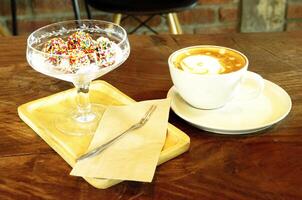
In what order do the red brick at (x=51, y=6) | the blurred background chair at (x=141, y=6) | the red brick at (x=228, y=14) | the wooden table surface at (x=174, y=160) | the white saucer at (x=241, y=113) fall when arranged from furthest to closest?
1. the red brick at (x=228, y=14)
2. the red brick at (x=51, y=6)
3. the blurred background chair at (x=141, y=6)
4. the white saucer at (x=241, y=113)
5. the wooden table surface at (x=174, y=160)

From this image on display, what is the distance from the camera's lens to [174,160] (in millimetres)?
537

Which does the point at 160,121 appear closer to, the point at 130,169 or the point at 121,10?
the point at 130,169

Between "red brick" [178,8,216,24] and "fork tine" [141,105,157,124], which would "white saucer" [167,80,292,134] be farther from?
"red brick" [178,8,216,24]

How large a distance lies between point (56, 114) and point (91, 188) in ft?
0.64

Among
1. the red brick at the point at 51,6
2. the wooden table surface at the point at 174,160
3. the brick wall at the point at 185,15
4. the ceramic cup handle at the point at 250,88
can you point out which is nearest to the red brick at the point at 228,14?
the brick wall at the point at 185,15

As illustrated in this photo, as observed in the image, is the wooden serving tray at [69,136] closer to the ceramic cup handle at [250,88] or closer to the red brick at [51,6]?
the ceramic cup handle at [250,88]

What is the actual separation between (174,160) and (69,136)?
→ 0.15 m

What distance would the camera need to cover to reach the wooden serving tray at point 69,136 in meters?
0.54

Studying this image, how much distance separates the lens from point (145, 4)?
4.68 feet

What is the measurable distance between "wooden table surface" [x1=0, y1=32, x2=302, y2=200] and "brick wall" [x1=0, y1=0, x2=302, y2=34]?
104 cm

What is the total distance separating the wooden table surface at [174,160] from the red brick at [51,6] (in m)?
1.03

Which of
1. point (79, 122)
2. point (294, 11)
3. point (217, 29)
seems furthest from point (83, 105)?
point (294, 11)

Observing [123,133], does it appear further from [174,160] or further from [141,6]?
[141,6]

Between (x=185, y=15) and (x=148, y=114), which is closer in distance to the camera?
(x=148, y=114)
